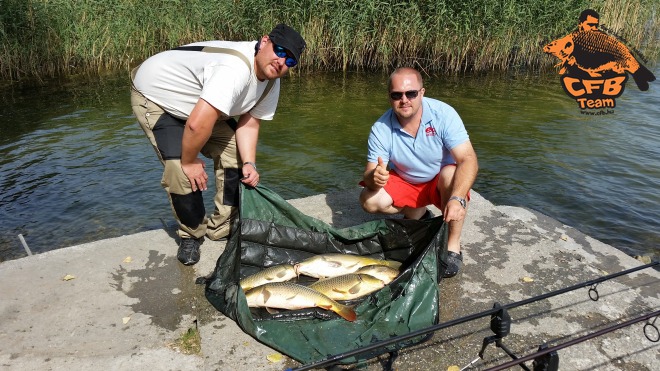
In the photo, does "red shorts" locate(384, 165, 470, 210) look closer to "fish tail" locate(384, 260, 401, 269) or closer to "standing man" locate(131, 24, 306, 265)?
"fish tail" locate(384, 260, 401, 269)

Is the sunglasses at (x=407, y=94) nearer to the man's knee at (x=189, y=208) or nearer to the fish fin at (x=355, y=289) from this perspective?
the fish fin at (x=355, y=289)

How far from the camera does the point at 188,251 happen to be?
3.94 m

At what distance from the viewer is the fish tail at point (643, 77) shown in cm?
1291

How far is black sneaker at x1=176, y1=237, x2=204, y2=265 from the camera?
3.90m

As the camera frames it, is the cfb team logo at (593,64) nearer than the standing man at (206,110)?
No

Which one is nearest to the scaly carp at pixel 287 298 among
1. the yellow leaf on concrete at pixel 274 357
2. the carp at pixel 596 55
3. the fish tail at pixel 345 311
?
the fish tail at pixel 345 311

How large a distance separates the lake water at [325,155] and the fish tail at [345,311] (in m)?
3.68

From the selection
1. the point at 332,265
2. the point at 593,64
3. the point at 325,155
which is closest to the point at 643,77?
the point at 593,64

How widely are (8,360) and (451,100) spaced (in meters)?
10.3

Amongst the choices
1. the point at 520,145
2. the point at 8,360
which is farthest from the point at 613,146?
the point at 8,360

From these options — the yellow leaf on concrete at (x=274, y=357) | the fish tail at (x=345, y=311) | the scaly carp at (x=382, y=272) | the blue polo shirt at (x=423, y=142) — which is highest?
the blue polo shirt at (x=423, y=142)

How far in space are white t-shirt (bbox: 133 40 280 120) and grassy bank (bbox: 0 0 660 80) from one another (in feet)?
29.8

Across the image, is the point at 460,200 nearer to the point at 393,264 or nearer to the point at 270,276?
the point at 393,264

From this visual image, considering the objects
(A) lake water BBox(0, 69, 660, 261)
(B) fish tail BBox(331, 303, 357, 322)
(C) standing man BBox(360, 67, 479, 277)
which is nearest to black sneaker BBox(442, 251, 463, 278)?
(C) standing man BBox(360, 67, 479, 277)
